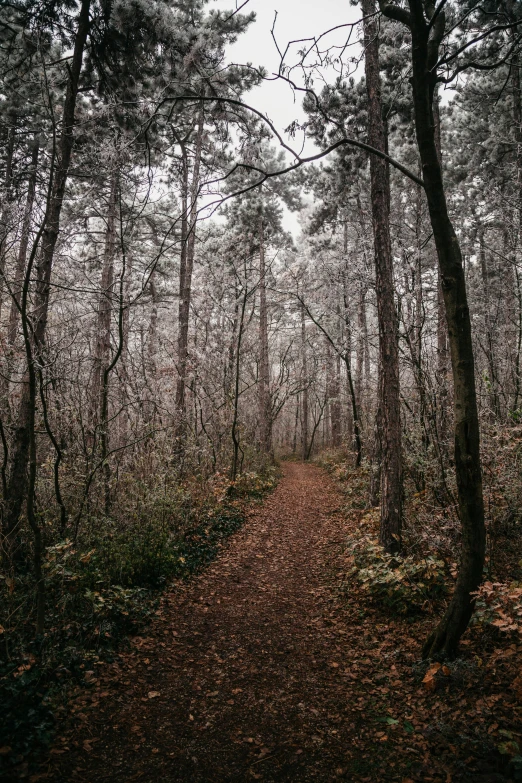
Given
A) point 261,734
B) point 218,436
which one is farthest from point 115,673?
point 218,436

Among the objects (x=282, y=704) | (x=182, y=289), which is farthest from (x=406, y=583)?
(x=182, y=289)

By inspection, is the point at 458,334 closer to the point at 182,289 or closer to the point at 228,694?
the point at 228,694

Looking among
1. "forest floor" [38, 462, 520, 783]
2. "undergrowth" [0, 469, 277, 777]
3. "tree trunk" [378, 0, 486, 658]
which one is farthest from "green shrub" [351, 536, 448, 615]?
"undergrowth" [0, 469, 277, 777]

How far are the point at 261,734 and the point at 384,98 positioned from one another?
11926 mm

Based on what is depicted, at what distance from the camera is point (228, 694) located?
3477mm

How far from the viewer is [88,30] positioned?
597 centimetres

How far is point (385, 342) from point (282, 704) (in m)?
4.69

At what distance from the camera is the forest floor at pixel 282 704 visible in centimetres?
265

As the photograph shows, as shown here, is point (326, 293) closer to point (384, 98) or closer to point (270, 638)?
point (384, 98)

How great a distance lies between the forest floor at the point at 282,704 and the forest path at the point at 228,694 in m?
0.01

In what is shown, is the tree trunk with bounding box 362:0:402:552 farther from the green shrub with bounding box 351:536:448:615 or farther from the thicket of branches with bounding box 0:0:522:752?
the green shrub with bounding box 351:536:448:615

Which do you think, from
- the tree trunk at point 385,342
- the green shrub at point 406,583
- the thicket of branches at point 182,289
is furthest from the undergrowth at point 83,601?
the tree trunk at point 385,342

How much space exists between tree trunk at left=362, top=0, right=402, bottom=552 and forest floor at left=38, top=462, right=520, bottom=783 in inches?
53.5

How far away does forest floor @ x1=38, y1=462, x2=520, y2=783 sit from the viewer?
2.65 meters
